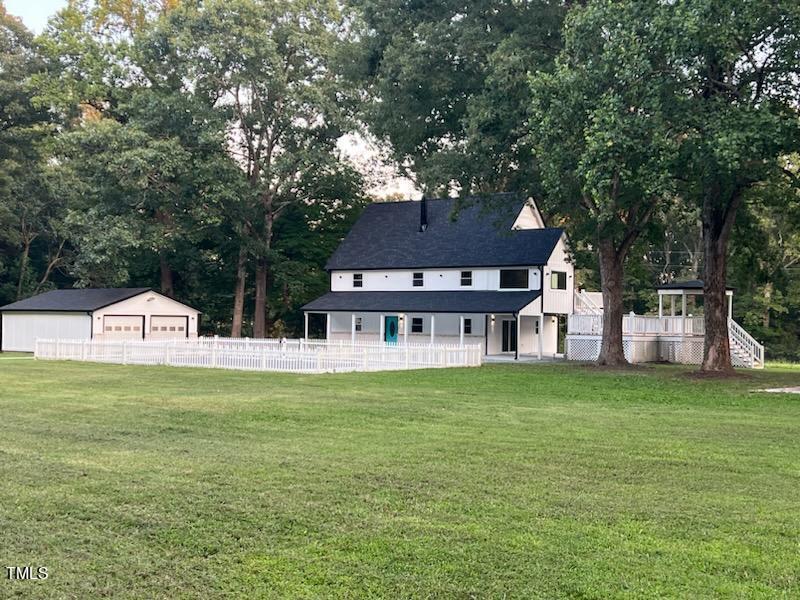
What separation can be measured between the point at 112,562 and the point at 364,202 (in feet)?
150

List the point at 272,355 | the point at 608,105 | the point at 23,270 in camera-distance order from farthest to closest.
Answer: the point at 23,270
the point at 272,355
the point at 608,105

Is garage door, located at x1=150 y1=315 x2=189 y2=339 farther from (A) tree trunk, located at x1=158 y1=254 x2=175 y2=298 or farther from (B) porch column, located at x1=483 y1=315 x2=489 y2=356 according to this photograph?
(B) porch column, located at x1=483 y1=315 x2=489 y2=356

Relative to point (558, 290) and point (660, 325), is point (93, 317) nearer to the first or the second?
point (558, 290)

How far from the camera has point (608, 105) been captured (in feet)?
70.5

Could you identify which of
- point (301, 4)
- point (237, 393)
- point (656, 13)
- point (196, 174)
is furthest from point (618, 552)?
point (301, 4)

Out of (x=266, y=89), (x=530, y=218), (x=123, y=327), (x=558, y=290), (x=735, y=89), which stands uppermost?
(x=266, y=89)

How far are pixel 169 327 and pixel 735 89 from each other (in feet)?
99.1

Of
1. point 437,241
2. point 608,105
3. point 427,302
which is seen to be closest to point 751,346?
point 427,302

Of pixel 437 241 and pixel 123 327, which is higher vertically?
pixel 437 241

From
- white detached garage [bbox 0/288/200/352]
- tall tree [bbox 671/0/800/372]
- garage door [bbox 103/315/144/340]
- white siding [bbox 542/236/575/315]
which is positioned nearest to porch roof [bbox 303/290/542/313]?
white siding [bbox 542/236/575/315]

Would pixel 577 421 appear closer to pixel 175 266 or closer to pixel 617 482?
pixel 617 482

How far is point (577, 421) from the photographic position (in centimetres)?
1355

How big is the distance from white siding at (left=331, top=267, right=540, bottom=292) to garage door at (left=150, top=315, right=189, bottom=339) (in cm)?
809

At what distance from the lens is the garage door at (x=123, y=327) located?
39812 mm
